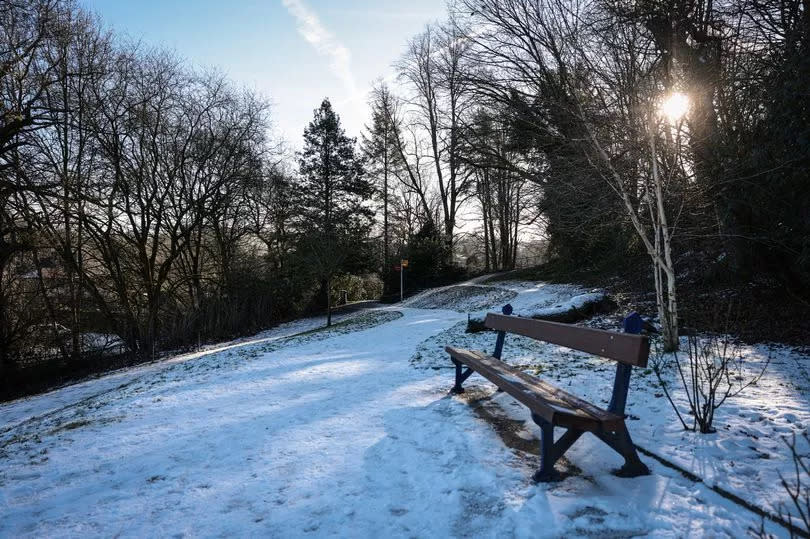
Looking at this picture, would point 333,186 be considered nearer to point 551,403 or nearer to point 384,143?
point 384,143

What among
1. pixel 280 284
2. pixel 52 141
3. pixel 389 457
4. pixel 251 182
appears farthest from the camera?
pixel 280 284

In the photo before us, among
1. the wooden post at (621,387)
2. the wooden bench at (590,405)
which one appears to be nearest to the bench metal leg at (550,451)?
the wooden bench at (590,405)

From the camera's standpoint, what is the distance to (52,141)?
572 inches

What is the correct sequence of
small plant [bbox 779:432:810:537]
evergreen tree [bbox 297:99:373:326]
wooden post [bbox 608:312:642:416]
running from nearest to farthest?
small plant [bbox 779:432:810:537], wooden post [bbox 608:312:642:416], evergreen tree [bbox 297:99:373:326]

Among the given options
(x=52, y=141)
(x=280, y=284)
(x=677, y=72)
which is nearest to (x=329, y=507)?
(x=677, y=72)

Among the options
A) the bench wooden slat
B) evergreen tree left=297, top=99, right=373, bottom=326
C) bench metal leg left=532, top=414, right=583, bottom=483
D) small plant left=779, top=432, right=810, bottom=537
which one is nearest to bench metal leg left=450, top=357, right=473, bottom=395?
the bench wooden slat

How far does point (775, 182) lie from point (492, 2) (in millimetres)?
6345

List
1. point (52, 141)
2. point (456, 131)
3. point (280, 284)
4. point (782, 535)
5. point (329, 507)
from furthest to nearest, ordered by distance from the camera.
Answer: point (280, 284) < point (456, 131) < point (52, 141) < point (329, 507) < point (782, 535)

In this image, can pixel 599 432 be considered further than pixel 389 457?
No

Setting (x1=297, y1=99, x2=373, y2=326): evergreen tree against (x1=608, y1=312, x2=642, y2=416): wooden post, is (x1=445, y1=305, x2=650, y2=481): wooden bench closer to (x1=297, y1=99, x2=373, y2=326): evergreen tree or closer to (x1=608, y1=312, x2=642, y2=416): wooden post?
(x1=608, y1=312, x2=642, y2=416): wooden post

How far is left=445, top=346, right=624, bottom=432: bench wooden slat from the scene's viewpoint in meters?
2.62

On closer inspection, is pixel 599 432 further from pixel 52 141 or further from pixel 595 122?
pixel 52 141

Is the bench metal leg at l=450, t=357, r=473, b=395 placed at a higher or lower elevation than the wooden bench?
lower

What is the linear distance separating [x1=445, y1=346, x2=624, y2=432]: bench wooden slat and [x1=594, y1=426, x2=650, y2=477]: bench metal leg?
0.53 ft
